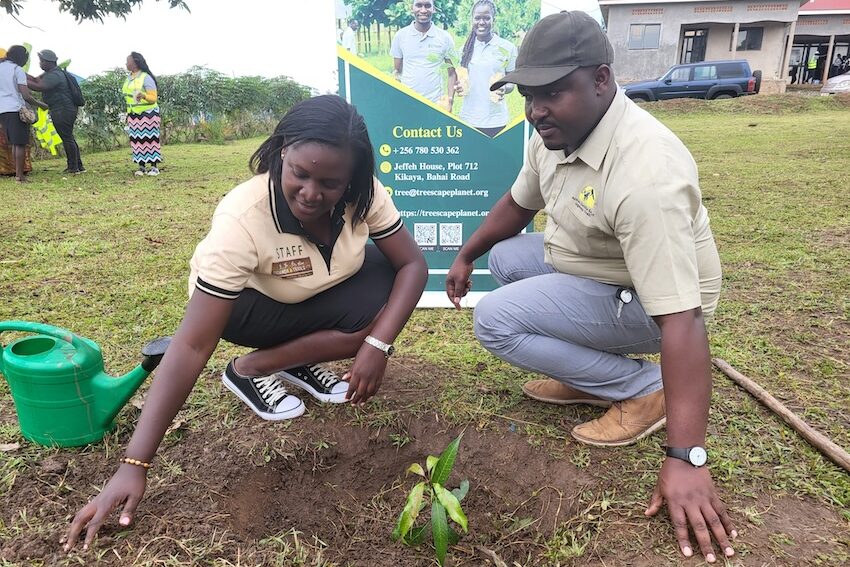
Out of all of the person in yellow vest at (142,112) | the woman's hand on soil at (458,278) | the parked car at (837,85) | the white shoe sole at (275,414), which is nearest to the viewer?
Result: the white shoe sole at (275,414)

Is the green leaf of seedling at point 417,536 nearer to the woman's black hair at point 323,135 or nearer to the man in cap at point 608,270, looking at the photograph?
the man in cap at point 608,270

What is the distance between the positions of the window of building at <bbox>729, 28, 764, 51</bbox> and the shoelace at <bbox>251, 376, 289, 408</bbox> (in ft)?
89.3

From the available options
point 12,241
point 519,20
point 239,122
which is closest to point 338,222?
point 519,20

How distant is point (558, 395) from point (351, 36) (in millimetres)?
1989

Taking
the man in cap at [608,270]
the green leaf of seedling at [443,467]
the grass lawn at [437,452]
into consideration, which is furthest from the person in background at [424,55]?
the green leaf of seedling at [443,467]

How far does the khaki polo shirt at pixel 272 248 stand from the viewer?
174 cm

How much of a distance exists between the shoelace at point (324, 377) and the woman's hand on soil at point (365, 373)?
0.31m

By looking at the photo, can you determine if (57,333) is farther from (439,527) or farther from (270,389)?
(439,527)

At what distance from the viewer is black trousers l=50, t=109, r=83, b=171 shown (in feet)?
25.7

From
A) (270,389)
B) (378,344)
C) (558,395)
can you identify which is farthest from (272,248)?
(558,395)

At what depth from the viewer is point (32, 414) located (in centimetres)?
197

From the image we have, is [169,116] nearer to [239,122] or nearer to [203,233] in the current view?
[239,122]

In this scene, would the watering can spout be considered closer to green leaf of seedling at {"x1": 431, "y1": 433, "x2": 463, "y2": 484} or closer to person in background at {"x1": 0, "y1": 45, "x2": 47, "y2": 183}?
green leaf of seedling at {"x1": 431, "y1": 433, "x2": 463, "y2": 484}

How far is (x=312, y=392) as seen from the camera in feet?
7.65
